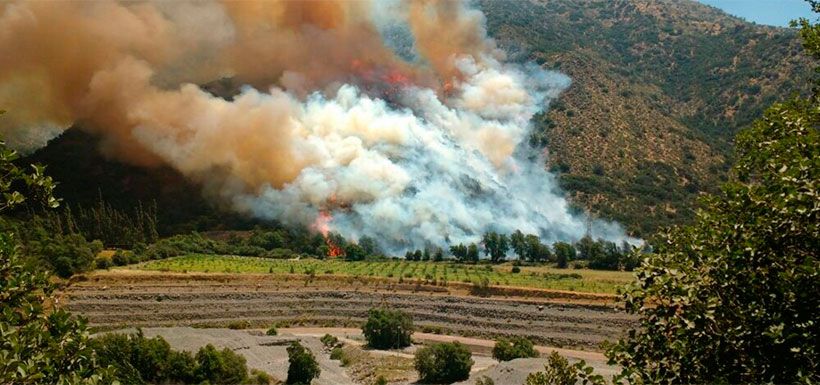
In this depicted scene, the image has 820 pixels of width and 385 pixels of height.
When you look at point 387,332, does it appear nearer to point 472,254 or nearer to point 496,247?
point 472,254

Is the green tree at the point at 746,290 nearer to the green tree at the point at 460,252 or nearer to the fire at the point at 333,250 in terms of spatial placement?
the green tree at the point at 460,252

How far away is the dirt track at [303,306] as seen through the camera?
2886 inches

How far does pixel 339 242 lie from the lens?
360 ft

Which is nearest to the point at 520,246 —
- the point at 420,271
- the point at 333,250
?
the point at 420,271

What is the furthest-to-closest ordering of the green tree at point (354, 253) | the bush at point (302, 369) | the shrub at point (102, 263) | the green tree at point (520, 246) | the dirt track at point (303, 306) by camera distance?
1. the green tree at point (354, 253)
2. the green tree at point (520, 246)
3. the shrub at point (102, 263)
4. the dirt track at point (303, 306)
5. the bush at point (302, 369)

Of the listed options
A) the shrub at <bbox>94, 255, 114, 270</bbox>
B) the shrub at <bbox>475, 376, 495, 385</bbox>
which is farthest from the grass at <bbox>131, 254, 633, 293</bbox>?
the shrub at <bbox>475, 376, 495, 385</bbox>

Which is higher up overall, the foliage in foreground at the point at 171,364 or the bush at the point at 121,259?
the bush at the point at 121,259

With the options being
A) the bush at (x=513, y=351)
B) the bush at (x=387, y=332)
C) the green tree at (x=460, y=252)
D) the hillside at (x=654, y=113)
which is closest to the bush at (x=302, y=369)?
the bush at (x=387, y=332)

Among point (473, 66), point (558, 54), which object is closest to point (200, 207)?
point (473, 66)

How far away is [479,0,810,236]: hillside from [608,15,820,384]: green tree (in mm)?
106621

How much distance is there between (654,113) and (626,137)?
50.9ft

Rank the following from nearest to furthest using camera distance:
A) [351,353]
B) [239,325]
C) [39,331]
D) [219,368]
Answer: [39,331]
[219,368]
[351,353]
[239,325]

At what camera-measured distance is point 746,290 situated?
11.4 m

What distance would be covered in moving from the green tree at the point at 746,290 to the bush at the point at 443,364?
44669 mm
